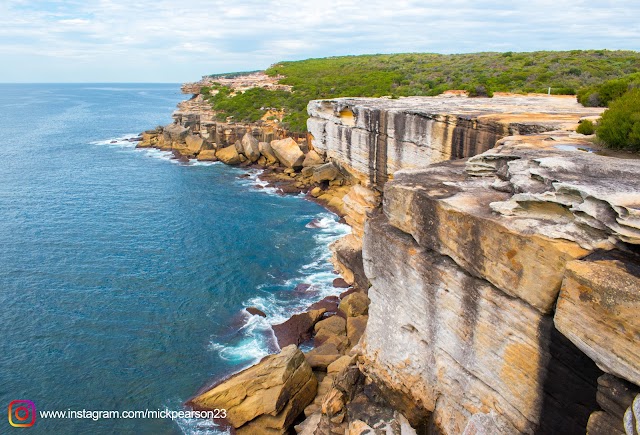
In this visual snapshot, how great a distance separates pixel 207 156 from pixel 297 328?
3907 cm

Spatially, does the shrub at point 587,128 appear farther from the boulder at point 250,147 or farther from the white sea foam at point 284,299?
the boulder at point 250,147

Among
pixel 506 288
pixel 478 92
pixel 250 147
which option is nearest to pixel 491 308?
pixel 506 288

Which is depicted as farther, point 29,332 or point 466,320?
point 29,332

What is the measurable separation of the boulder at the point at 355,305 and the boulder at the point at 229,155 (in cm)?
3426

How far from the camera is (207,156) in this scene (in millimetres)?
55906

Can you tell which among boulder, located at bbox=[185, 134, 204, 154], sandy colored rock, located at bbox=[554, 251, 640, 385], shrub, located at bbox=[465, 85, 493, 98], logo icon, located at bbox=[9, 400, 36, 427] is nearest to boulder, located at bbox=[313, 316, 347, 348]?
logo icon, located at bbox=[9, 400, 36, 427]

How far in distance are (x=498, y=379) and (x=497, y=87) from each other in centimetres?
3448

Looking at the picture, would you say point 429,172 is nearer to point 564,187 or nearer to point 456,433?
point 564,187

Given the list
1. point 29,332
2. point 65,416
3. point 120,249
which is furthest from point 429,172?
point 120,249

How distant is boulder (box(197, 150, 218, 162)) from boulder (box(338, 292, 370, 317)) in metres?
37.8

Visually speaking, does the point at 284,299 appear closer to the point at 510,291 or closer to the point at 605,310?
the point at 510,291

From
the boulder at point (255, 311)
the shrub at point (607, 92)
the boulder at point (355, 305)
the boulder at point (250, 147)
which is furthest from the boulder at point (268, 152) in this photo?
the shrub at point (607, 92)

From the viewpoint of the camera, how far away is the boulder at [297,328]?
2061 cm

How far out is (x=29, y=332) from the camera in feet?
69.3
